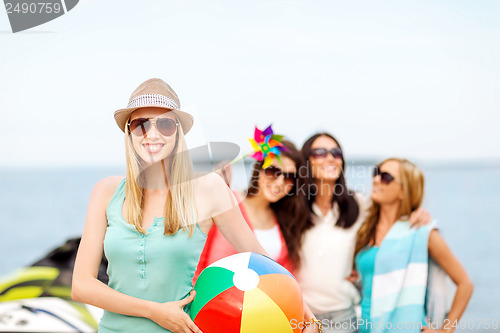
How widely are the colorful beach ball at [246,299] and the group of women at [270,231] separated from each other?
84 mm

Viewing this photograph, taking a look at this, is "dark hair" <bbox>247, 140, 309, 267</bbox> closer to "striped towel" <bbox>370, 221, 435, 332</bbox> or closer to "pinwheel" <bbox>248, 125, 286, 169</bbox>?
"pinwheel" <bbox>248, 125, 286, 169</bbox>

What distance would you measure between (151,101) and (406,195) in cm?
224

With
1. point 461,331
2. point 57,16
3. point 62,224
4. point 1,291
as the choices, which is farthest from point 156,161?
point 62,224

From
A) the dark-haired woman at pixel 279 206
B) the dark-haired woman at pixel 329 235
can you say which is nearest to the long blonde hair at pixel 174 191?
the dark-haired woman at pixel 279 206

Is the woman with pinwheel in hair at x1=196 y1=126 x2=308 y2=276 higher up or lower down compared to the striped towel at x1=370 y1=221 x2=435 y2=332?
higher up

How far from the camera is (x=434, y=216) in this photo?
7.03 metres

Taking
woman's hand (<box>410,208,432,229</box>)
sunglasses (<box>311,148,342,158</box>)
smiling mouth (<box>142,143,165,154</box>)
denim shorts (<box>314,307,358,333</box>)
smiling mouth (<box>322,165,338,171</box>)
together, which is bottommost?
denim shorts (<box>314,307,358,333</box>)

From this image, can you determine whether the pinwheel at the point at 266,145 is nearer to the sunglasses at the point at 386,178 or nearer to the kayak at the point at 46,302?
the sunglasses at the point at 386,178

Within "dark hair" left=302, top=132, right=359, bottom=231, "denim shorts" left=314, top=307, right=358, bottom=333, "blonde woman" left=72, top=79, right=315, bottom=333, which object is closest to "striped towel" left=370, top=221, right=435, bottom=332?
"denim shorts" left=314, top=307, right=358, bottom=333

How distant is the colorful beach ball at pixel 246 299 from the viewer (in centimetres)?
216

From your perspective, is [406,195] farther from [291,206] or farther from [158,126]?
[158,126]

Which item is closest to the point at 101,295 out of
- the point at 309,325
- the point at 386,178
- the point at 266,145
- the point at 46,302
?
the point at 309,325

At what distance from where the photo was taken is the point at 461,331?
6.36m

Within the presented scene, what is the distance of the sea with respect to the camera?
6638 millimetres
